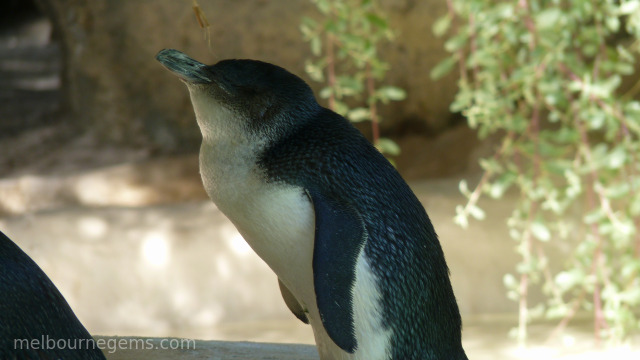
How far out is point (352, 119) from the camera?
2.21 meters

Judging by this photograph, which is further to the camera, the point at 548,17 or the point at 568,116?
the point at 568,116

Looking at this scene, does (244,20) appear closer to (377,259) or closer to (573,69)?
(573,69)

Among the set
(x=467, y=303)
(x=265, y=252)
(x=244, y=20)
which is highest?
(x=244, y=20)

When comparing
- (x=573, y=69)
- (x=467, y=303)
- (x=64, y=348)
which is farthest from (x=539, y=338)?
(x=64, y=348)

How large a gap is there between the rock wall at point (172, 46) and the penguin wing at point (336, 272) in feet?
8.15

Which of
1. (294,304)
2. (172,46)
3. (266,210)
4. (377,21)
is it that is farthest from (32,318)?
(172,46)

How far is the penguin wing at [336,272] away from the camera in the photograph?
37.2 inches

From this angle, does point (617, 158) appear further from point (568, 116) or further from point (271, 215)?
point (271, 215)

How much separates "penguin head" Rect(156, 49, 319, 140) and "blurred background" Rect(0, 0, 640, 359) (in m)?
0.69

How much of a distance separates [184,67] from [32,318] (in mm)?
358

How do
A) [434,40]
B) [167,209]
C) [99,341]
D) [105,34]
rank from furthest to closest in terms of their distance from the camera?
[105,34] < [434,40] < [167,209] < [99,341]

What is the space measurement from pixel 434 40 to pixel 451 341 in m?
2.57

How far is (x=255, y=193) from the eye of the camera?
102 centimetres

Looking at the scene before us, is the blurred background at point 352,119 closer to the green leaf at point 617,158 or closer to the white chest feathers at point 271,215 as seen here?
the green leaf at point 617,158
